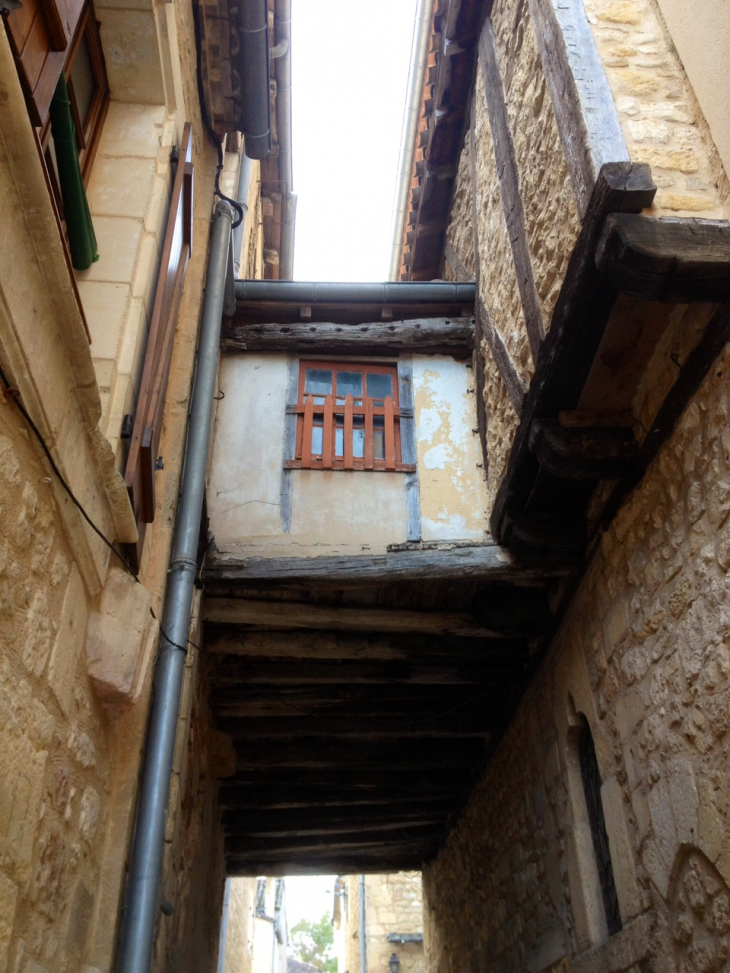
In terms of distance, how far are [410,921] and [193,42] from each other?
11976 mm

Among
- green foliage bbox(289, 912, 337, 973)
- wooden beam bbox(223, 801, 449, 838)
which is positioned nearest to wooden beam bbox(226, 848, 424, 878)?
wooden beam bbox(223, 801, 449, 838)

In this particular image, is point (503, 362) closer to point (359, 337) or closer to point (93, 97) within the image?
point (359, 337)

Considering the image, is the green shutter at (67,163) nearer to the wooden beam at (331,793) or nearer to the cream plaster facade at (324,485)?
the cream plaster facade at (324,485)

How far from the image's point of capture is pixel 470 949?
6.95 m

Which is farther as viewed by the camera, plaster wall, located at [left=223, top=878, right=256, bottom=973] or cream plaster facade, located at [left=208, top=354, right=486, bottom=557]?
plaster wall, located at [left=223, top=878, right=256, bottom=973]

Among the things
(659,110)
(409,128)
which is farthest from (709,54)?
(409,128)

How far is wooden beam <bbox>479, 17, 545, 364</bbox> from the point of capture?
4.09 m

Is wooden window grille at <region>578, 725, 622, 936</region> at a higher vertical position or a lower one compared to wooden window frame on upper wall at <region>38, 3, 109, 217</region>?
lower

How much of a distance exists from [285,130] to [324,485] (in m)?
4.92

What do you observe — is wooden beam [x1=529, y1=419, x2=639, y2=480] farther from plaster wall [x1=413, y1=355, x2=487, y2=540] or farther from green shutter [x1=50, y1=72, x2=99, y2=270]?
green shutter [x1=50, y1=72, x2=99, y2=270]

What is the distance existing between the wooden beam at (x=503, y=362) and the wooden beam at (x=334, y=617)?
4.83 feet

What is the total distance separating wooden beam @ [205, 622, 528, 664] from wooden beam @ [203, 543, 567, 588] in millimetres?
708

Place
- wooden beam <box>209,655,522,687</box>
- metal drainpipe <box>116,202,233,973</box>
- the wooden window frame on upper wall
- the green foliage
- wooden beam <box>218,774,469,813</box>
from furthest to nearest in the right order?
the green foliage < wooden beam <box>218,774,469,813</box> < wooden beam <box>209,655,522,687</box> < the wooden window frame on upper wall < metal drainpipe <box>116,202,233,973</box>

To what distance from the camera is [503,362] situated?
15.3ft
